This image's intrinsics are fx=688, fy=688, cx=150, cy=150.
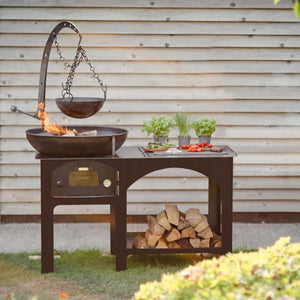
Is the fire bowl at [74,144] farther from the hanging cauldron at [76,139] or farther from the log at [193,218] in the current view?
the log at [193,218]

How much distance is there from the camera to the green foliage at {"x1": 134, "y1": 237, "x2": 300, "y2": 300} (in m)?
2.38

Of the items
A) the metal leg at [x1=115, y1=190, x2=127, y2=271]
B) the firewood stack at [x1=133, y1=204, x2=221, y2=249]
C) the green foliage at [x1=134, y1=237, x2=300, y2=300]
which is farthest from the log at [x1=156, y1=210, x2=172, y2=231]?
the green foliage at [x1=134, y1=237, x2=300, y2=300]

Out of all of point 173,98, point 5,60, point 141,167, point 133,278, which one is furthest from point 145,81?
point 133,278

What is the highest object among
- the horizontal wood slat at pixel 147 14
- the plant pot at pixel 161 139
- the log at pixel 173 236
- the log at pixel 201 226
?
the horizontal wood slat at pixel 147 14

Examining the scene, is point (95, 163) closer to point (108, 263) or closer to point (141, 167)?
point (141, 167)

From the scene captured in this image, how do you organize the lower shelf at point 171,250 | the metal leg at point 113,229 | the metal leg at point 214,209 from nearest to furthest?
1. the lower shelf at point 171,250
2. the metal leg at point 113,229
3. the metal leg at point 214,209

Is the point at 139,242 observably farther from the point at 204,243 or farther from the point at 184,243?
the point at 204,243

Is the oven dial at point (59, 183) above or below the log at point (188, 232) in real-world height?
above

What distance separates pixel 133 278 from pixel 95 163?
0.86 meters

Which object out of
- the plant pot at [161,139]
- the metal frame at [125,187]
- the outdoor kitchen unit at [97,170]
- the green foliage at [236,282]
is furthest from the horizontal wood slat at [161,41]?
the green foliage at [236,282]

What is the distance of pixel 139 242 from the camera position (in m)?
5.16

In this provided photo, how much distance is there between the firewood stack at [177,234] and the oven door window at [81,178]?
0.65 m

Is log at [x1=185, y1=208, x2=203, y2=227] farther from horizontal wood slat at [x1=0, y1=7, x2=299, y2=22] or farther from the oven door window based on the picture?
horizontal wood slat at [x1=0, y1=7, x2=299, y2=22]

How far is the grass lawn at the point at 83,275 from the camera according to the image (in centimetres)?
456
